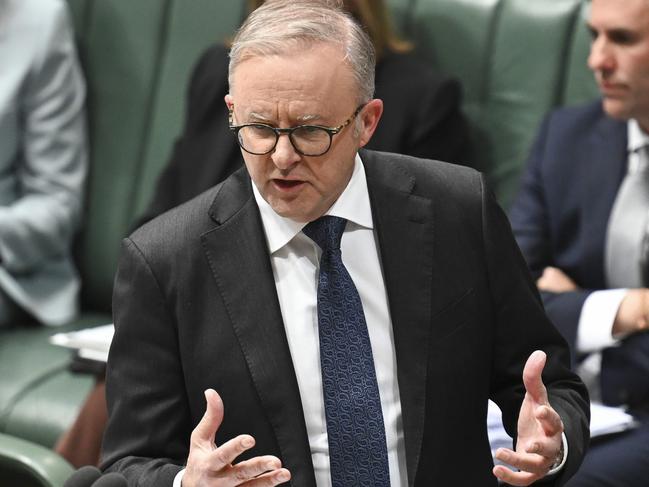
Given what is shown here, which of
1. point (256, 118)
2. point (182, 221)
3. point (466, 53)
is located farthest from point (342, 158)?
point (466, 53)

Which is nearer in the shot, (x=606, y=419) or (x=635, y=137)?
(x=606, y=419)

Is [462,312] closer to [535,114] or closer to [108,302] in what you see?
[535,114]

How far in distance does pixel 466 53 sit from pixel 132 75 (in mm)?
932

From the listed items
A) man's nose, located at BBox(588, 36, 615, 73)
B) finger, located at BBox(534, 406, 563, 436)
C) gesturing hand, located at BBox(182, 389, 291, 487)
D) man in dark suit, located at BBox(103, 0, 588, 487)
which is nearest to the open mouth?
man in dark suit, located at BBox(103, 0, 588, 487)

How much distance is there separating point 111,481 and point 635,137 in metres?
1.50

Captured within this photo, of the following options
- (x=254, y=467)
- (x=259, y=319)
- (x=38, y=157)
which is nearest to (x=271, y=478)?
(x=254, y=467)

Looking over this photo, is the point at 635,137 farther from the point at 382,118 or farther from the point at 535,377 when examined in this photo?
the point at 535,377

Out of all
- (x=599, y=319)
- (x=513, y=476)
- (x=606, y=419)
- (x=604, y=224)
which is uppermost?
(x=513, y=476)

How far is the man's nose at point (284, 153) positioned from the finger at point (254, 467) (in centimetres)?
38

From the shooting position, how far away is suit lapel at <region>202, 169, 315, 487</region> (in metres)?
1.63

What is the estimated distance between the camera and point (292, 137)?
1553 mm

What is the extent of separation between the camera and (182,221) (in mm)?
1689

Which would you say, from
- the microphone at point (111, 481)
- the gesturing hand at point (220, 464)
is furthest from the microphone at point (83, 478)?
the gesturing hand at point (220, 464)

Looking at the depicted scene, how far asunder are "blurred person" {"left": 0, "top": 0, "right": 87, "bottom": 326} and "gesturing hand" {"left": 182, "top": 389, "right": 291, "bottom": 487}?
1718mm
